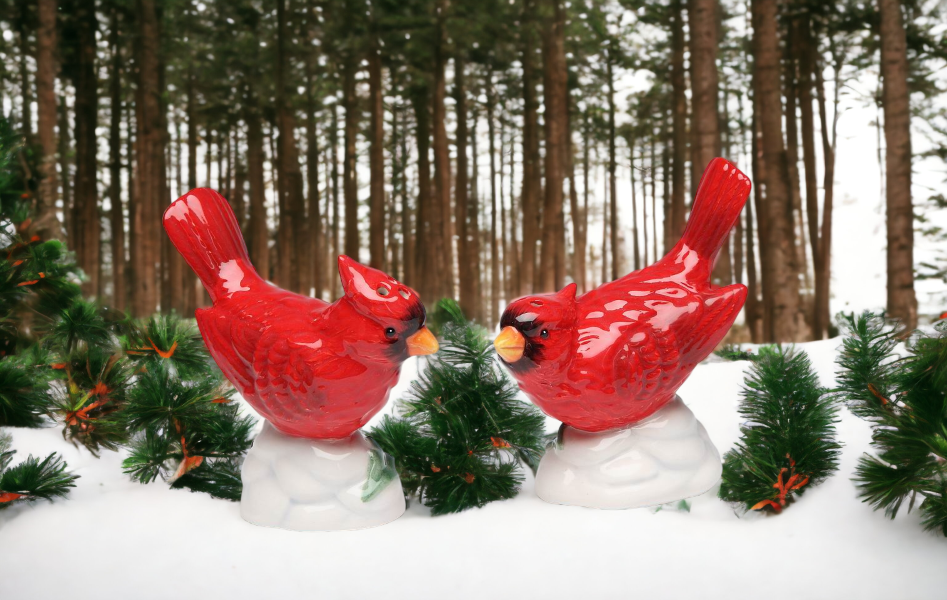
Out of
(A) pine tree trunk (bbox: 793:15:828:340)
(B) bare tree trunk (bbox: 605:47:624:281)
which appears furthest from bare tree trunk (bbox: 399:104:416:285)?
(A) pine tree trunk (bbox: 793:15:828:340)

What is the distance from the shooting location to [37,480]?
55.9 inches

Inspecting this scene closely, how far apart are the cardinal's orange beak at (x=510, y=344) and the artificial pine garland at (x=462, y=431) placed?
22 cm

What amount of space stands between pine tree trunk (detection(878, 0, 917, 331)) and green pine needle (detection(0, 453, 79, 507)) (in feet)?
13.7

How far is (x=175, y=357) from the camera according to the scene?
5.22ft

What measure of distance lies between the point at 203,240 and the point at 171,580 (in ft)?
2.19

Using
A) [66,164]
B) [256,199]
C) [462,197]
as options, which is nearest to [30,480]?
[256,199]

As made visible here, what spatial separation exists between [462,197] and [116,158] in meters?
4.55

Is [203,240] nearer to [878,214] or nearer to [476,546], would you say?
[476,546]

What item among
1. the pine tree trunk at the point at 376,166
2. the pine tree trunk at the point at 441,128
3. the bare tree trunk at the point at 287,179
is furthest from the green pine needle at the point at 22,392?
the bare tree trunk at the point at 287,179

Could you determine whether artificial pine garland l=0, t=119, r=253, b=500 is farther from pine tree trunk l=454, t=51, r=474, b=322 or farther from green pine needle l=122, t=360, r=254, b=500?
pine tree trunk l=454, t=51, r=474, b=322

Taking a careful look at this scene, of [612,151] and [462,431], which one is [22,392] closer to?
[462,431]

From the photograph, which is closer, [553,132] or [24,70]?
[553,132]

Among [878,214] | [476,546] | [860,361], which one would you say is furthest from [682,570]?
[878,214]

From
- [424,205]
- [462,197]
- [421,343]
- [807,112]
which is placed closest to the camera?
[421,343]
